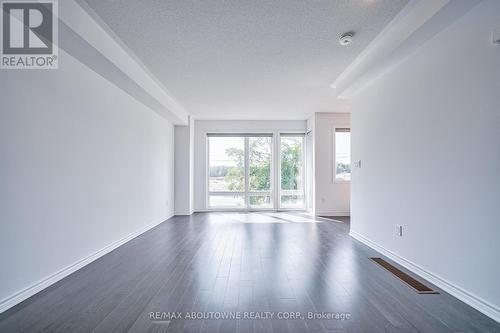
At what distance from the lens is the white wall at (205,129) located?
686 centimetres

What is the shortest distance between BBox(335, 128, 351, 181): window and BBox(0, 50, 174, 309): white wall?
15.4 ft

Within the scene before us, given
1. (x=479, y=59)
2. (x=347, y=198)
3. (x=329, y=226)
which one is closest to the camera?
(x=479, y=59)

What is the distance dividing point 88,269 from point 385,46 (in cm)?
423

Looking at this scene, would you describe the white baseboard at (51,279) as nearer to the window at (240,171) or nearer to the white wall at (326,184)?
the window at (240,171)

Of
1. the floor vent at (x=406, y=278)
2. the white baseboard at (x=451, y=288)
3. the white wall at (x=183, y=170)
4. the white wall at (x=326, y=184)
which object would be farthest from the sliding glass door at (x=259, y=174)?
the floor vent at (x=406, y=278)

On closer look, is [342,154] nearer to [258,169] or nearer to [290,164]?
[290,164]

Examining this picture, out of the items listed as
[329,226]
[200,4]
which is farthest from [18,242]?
[329,226]

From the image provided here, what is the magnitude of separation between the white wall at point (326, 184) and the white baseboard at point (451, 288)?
2.79m

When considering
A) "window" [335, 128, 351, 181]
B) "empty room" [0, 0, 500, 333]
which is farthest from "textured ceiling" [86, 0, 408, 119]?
"window" [335, 128, 351, 181]

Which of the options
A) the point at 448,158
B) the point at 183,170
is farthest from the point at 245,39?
the point at 183,170

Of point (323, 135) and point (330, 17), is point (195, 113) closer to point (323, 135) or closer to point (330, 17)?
point (323, 135)

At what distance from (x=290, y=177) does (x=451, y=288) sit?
4.93m

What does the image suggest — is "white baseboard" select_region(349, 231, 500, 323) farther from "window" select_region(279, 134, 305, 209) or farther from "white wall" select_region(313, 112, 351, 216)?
"window" select_region(279, 134, 305, 209)

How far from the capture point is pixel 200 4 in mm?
2174
